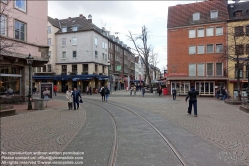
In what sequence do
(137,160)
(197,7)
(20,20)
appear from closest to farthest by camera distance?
1. (137,160)
2. (20,20)
3. (197,7)

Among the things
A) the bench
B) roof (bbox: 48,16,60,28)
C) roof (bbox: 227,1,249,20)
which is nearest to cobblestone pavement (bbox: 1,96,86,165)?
the bench

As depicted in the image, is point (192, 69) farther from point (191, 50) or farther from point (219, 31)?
point (219, 31)

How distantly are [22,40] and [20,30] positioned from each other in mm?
985

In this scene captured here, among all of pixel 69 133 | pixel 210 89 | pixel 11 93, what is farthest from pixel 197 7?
pixel 69 133

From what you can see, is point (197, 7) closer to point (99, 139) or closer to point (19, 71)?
point (19, 71)

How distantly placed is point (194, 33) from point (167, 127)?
31.2 m

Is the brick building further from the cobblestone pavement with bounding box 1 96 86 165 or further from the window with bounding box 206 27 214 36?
the cobblestone pavement with bounding box 1 96 86 165

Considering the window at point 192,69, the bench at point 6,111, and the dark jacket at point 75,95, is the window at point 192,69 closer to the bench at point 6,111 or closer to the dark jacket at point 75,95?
the dark jacket at point 75,95

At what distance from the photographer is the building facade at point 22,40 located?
703 inches

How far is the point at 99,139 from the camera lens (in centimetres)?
665

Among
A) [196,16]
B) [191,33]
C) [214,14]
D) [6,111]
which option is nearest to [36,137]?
[6,111]

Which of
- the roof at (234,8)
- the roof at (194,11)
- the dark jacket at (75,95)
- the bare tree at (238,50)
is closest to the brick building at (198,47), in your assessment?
the roof at (194,11)

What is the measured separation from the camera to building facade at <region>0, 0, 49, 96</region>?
703 inches

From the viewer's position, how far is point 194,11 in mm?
37469
